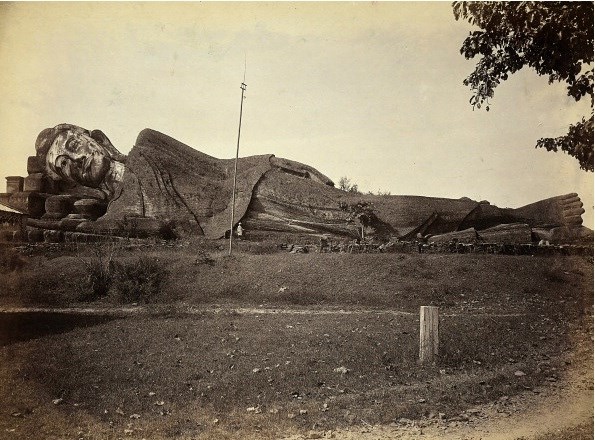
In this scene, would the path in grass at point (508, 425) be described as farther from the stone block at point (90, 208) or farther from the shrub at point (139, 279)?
the stone block at point (90, 208)

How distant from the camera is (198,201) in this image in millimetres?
11055

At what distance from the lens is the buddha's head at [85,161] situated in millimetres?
10445

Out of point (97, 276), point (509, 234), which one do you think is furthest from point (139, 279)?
point (509, 234)

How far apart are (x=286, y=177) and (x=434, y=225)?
3868mm

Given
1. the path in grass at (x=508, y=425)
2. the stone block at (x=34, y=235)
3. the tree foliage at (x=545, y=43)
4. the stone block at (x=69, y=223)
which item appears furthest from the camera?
the stone block at (x=69, y=223)

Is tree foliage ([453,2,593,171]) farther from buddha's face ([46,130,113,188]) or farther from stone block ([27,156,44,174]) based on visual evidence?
stone block ([27,156,44,174])

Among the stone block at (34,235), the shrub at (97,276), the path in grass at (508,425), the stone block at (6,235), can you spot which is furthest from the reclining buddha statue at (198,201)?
the path in grass at (508,425)

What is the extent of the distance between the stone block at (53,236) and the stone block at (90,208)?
1.55 m

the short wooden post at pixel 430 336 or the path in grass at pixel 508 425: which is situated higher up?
the short wooden post at pixel 430 336

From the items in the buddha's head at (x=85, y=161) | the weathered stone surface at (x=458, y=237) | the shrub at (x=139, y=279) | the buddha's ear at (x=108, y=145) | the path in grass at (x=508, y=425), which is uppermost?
the buddha's ear at (x=108, y=145)

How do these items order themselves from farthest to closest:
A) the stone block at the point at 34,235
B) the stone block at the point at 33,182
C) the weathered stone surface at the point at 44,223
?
the stone block at the point at 33,182
the weathered stone surface at the point at 44,223
the stone block at the point at 34,235

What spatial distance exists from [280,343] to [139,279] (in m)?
2.49

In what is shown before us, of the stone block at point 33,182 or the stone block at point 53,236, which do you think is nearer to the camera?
the stone block at point 53,236

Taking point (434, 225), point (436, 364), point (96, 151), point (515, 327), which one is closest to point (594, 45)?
point (515, 327)
